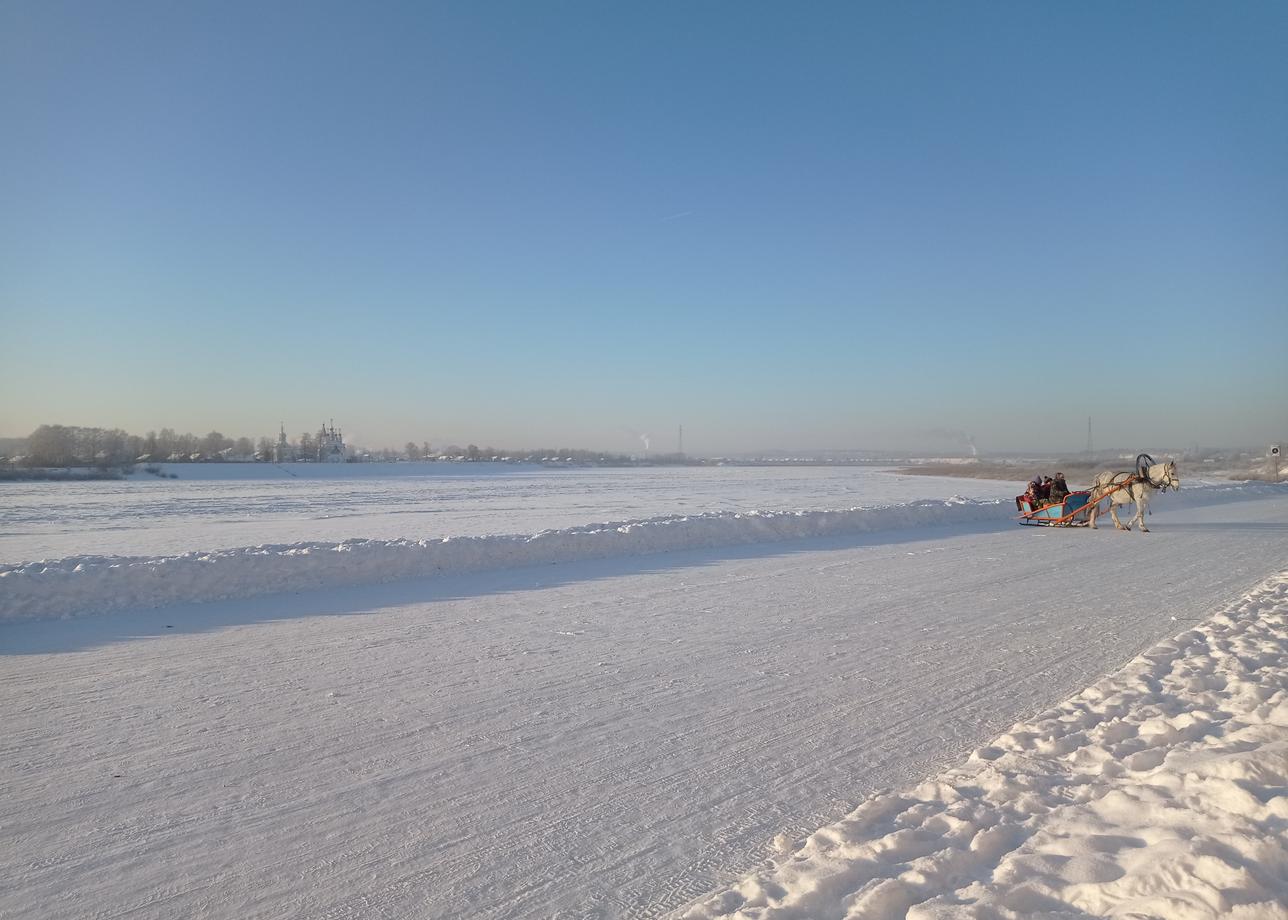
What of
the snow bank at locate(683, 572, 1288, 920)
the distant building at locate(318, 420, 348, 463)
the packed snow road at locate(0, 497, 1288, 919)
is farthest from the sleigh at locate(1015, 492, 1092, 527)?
the distant building at locate(318, 420, 348, 463)

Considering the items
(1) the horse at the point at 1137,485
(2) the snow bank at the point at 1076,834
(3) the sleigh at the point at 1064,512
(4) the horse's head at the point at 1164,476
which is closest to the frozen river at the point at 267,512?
(3) the sleigh at the point at 1064,512

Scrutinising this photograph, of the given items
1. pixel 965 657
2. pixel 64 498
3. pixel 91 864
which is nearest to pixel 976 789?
pixel 965 657

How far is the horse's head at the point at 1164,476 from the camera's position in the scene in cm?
1836

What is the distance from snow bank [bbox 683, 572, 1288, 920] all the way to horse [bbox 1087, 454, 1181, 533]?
15339 millimetres

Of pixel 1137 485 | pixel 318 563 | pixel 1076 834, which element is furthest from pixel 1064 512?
pixel 1076 834

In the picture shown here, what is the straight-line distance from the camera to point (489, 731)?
5.34 m

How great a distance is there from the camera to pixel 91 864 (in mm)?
3643

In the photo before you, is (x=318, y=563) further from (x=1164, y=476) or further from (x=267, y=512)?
(x=267, y=512)

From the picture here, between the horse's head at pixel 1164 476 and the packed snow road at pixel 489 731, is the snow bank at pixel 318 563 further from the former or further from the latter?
the horse's head at pixel 1164 476

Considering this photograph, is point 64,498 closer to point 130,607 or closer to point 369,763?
point 130,607

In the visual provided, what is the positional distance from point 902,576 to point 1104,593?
→ 8.92 feet

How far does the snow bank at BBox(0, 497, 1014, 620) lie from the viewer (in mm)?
9648

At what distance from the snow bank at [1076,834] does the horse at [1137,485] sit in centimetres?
1534

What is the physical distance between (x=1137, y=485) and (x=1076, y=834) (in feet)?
59.9
